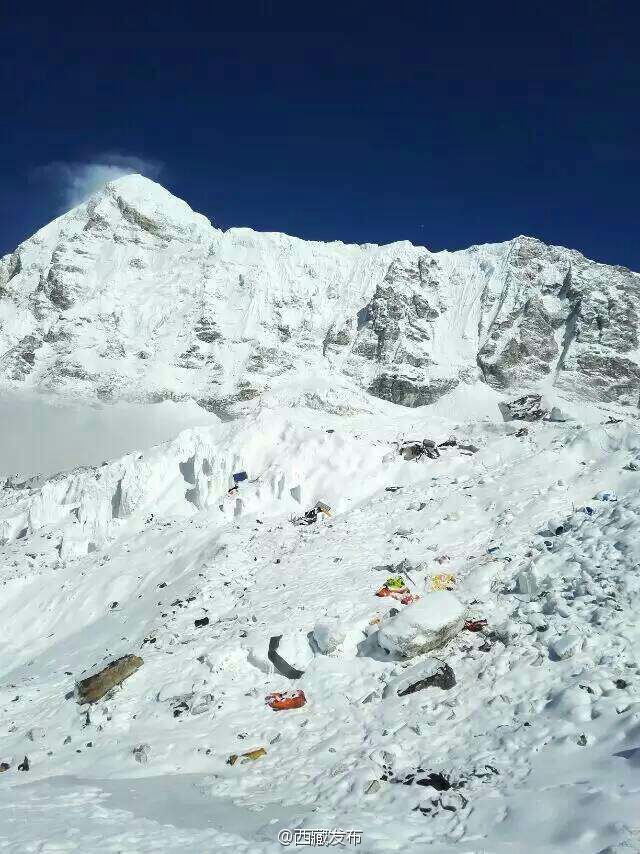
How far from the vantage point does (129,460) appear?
25859mm

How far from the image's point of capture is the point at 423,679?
31.0 ft

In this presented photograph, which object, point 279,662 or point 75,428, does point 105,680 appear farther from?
point 75,428

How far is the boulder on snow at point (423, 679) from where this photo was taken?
30.7 ft

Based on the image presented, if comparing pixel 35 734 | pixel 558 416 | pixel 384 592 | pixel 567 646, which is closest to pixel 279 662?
pixel 384 592

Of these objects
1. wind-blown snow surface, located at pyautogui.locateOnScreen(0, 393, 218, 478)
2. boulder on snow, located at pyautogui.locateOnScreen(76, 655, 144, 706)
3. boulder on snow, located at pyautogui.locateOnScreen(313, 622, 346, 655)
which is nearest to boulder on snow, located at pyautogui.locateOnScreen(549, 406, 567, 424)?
boulder on snow, located at pyautogui.locateOnScreen(313, 622, 346, 655)

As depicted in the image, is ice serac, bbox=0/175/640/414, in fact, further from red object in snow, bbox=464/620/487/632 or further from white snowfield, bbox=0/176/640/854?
red object in snow, bbox=464/620/487/632

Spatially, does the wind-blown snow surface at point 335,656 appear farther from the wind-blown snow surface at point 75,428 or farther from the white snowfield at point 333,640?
the wind-blown snow surface at point 75,428

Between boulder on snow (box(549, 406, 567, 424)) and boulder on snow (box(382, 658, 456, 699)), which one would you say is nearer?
boulder on snow (box(382, 658, 456, 699))

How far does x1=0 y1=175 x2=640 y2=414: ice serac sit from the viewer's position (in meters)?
131

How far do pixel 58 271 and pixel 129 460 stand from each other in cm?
14700

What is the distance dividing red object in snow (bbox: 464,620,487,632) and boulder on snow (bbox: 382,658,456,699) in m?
1.30

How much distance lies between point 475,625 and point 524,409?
17.4m

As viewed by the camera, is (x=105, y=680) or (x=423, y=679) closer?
(x=423, y=679)

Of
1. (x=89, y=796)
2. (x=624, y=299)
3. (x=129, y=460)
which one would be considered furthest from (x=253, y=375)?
(x=89, y=796)
